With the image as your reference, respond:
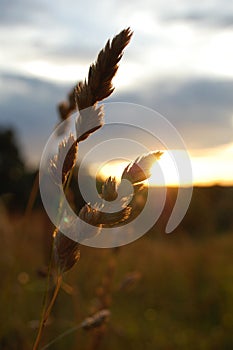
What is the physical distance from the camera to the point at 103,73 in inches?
25.0

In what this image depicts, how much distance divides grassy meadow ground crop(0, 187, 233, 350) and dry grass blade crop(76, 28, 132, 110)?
0.86 meters

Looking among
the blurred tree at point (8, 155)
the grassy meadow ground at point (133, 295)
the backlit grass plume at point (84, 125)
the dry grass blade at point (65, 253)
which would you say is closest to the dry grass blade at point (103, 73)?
the backlit grass plume at point (84, 125)

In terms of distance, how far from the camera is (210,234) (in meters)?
9.66

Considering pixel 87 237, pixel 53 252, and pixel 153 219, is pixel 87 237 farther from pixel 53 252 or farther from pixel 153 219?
pixel 153 219

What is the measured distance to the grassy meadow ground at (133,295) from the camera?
6.50ft

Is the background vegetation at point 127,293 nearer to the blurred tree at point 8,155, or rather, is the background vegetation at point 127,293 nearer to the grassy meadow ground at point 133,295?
the grassy meadow ground at point 133,295

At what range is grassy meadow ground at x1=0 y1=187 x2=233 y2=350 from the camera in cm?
198

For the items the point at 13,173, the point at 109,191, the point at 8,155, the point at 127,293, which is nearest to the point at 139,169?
the point at 109,191

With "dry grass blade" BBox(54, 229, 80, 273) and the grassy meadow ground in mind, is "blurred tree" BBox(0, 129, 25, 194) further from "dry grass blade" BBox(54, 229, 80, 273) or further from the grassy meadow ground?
"dry grass blade" BBox(54, 229, 80, 273)

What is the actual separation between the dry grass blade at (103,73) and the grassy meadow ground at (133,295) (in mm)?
864

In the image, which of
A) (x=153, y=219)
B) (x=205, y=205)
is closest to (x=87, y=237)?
(x=153, y=219)

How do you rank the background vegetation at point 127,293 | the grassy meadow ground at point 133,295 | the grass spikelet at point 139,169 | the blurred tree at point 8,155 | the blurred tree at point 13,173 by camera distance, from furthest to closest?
1. the blurred tree at point 8,155
2. the blurred tree at point 13,173
3. the grassy meadow ground at point 133,295
4. the background vegetation at point 127,293
5. the grass spikelet at point 139,169

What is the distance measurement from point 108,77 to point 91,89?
2cm

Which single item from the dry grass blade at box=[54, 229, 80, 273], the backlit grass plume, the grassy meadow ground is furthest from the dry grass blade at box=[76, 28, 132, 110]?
the grassy meadow ground
